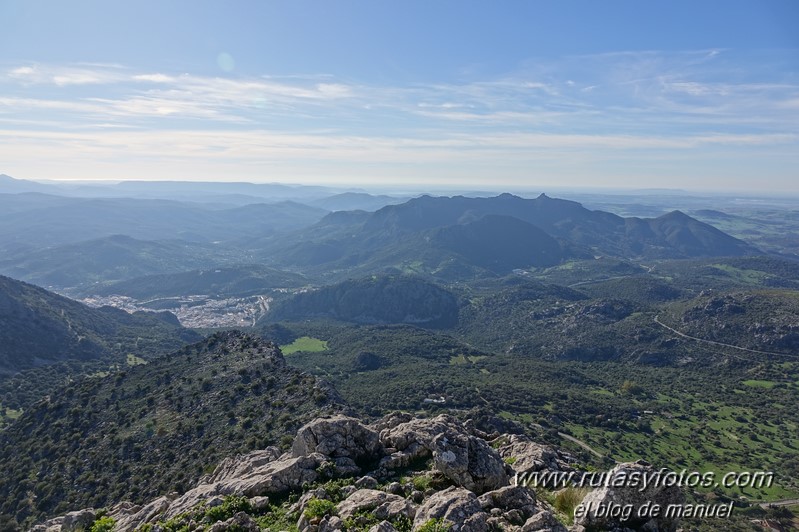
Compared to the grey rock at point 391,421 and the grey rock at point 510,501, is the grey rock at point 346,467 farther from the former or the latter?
the grey rock at point 391,421

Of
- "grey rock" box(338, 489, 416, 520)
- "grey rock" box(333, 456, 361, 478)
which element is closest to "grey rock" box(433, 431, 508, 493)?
"grey rock" box(338, 489, 416, 520)

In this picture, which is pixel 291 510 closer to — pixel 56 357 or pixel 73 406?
pixel 73 406

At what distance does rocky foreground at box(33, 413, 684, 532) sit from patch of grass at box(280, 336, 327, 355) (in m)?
145

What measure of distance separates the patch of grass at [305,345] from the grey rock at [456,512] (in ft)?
521

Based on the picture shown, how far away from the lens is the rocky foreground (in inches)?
714

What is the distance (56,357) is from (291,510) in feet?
455

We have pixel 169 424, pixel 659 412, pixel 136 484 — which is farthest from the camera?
pixel 659 412

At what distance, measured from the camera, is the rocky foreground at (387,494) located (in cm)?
1812

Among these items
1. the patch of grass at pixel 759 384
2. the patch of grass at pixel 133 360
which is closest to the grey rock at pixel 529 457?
the patch of grass at pixel 133 360

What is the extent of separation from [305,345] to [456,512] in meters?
173

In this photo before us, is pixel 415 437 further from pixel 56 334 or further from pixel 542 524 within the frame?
pixel 56 334

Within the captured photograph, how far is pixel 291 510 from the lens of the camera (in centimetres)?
2159

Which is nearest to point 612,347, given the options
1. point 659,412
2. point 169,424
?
point 659,412

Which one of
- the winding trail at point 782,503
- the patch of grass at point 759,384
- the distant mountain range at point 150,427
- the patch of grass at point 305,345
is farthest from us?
the patch of grass at point 305,345
